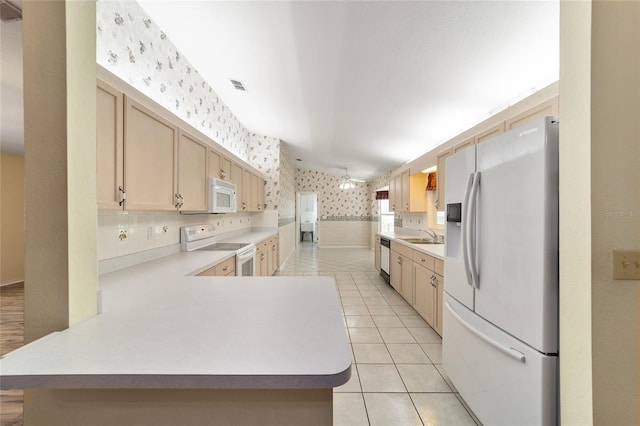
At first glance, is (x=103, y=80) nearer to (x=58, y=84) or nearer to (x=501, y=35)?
(x=58, y=84)

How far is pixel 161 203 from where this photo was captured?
1.88 meters

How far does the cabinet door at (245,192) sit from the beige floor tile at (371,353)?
2598 millimetres

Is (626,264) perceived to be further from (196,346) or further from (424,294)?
(424,294)

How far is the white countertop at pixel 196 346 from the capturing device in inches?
24.5

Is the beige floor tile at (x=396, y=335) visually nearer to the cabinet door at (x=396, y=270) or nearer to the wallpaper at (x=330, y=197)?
the cabinet door at (x=396, y=270)

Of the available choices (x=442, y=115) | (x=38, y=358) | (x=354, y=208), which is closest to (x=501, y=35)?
(x=442, y=115)

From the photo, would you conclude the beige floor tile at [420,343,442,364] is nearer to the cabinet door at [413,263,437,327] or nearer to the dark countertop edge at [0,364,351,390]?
the cabinet door at [413,263,437,327]

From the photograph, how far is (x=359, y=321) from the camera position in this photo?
10.0 ft

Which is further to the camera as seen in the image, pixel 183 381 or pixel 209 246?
pixel 209 246

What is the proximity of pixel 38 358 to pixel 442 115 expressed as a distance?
12.0ft

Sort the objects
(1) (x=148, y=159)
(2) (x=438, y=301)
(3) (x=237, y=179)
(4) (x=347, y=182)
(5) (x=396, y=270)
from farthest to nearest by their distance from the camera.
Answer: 1. (4) (x=347, y=182)
2. (5) (x=396, y=270)
3. (3) (x=237, y=179)
4. (2) (x=438, y=301)
5. (1) (x=148, y=159)

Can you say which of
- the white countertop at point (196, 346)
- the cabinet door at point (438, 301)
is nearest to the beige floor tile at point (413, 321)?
the cabinet door at point (438, 301)

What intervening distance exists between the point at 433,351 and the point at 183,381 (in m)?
2.41

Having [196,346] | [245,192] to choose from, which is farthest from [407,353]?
[245,192]
